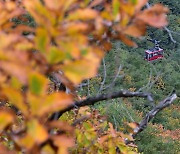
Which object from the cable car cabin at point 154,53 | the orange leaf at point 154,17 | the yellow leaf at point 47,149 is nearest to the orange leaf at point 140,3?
the orange leaf at point 154,17

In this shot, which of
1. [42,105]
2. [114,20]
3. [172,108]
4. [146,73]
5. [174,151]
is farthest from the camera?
[146,73]

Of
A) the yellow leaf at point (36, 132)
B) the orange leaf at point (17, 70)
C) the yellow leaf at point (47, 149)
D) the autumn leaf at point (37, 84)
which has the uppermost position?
the orange leaf at point (17, 70)

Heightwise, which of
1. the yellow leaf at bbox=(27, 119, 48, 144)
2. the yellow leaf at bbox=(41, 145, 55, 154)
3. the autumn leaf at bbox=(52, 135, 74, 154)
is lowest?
the yellow leaf at bbox=(41, 145, 55, 154)

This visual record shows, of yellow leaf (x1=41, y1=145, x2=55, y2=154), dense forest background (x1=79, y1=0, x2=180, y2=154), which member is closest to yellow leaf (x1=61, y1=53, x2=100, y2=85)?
yellow leaf (x1=41, y1=145, x2=55, y2=154)

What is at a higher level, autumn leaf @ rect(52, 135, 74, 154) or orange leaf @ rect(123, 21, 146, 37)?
orange leaf @ rect(123, 21, 146, 37)

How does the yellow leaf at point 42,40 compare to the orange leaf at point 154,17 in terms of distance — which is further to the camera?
the orange leaf at point 154,17

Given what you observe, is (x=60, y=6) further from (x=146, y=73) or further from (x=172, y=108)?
(x=146, y=73)

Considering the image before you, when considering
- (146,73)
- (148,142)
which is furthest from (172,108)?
(148,142)

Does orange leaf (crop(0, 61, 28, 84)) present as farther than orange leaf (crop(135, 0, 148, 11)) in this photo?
No

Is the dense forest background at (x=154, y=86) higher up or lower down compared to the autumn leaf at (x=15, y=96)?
lower down

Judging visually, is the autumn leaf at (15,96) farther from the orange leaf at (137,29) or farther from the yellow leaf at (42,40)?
the orange leaf at (137,29)

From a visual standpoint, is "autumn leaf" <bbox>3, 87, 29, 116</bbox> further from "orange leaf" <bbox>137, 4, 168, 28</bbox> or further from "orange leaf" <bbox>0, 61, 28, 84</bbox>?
"orange leaf" <bbox>137, 4, 168, 28</bbox>
